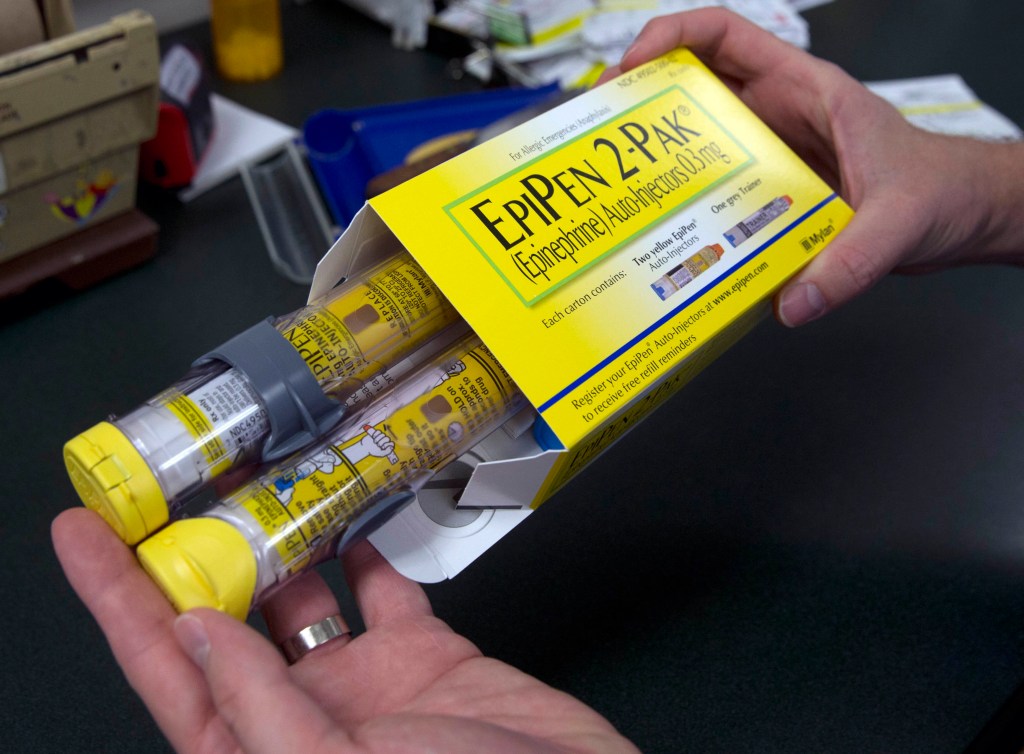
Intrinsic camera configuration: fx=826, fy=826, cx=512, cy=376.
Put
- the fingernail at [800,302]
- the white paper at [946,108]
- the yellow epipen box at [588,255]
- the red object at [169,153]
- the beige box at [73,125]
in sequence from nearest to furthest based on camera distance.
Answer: the yellow epipen box at [588,255] → the fingernail at [800,302] → the beige box at [73,125] → the red object at [169,153] → the white paper at [946,108]

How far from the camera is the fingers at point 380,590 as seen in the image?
0.53 m

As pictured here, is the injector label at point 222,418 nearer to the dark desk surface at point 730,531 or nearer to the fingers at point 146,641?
the fingers at point 146,641

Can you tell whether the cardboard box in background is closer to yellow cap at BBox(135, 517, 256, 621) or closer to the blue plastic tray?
the blue plastic tray

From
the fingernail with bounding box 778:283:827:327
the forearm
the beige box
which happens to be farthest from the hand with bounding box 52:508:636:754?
the forearm

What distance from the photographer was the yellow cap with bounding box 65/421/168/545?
424 mm

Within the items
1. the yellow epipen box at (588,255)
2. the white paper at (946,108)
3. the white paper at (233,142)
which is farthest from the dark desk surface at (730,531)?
the white paper at (946,108)

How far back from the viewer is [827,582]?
651mm

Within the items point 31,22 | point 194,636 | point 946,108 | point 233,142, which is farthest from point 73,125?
point 946,108

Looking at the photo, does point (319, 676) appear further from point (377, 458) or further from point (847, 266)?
point (847, 266)

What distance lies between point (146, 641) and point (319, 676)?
0.36 ft

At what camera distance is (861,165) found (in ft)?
2.22

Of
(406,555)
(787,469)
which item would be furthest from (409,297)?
(787,469)

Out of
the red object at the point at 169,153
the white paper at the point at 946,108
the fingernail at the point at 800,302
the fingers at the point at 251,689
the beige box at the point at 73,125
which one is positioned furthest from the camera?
the white paper at the point at 946,108

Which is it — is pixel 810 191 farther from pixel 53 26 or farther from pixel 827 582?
pixel 53 26
